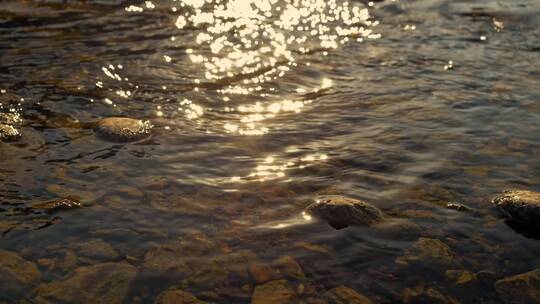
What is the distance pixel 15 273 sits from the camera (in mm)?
3434

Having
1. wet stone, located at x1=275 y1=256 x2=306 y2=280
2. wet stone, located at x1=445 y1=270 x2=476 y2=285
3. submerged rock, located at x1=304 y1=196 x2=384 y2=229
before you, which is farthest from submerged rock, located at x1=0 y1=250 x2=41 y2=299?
wet stone, located at x1=445 y1=270 x2=476 y2=285

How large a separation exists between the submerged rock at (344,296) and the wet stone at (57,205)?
6.51 ft

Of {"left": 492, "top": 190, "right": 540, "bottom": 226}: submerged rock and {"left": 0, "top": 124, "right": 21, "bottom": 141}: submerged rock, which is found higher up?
{"left": 0, "top": 124, "right": 21, "bottom": 141}: submerged rock

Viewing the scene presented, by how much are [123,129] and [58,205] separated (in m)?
1.24

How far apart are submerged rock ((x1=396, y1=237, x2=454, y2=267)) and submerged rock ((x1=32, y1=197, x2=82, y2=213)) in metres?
2.35

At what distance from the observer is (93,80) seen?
6410 millimetres

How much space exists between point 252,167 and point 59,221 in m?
1.59

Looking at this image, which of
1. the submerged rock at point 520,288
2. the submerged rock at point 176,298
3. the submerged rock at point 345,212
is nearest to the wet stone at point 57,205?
the submerged rock at point 176,298

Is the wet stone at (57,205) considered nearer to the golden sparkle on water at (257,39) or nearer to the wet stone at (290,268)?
the wet stone at (290,268)

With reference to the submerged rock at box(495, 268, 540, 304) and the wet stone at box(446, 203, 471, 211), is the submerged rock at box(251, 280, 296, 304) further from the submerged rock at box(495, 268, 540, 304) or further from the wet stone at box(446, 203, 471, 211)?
the wet stone at box(446, 203, 471, 211)

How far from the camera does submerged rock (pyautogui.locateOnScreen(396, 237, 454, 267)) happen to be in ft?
11.8

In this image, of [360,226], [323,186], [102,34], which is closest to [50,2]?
[102,34]

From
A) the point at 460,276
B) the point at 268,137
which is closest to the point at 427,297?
the point at 460,276

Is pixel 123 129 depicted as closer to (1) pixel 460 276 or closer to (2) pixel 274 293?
(2) pixel 274 293
